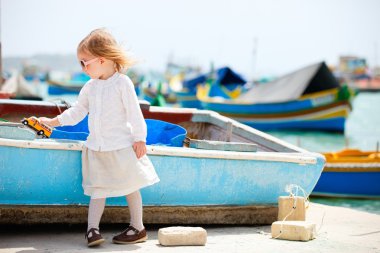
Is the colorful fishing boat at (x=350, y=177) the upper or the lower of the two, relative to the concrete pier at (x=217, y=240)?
lower

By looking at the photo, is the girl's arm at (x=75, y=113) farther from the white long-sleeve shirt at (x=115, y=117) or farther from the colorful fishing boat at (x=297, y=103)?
the colorful fishing boat at (x=297, y=103)

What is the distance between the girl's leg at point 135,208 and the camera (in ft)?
14.2

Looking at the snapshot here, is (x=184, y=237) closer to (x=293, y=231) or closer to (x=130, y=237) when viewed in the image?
(x=130, y=237)

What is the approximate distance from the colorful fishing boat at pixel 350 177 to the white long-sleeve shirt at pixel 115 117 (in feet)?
24.0

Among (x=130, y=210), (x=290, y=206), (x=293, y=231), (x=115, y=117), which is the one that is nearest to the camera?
(x=115, y=117)

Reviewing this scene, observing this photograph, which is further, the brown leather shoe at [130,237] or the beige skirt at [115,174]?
the brown leather shoe at [130,237]

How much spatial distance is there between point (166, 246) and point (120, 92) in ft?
3.33

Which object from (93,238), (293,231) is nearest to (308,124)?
(293,231)

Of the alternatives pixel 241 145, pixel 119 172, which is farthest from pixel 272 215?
pixel 119 172

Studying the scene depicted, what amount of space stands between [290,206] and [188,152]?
0.89 m

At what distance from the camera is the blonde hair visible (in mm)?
4258

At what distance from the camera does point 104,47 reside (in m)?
4.26

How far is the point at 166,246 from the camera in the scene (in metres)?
4.31

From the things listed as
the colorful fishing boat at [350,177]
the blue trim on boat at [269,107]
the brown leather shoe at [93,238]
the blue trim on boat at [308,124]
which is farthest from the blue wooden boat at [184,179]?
the blue trim on boat at [308,124]
